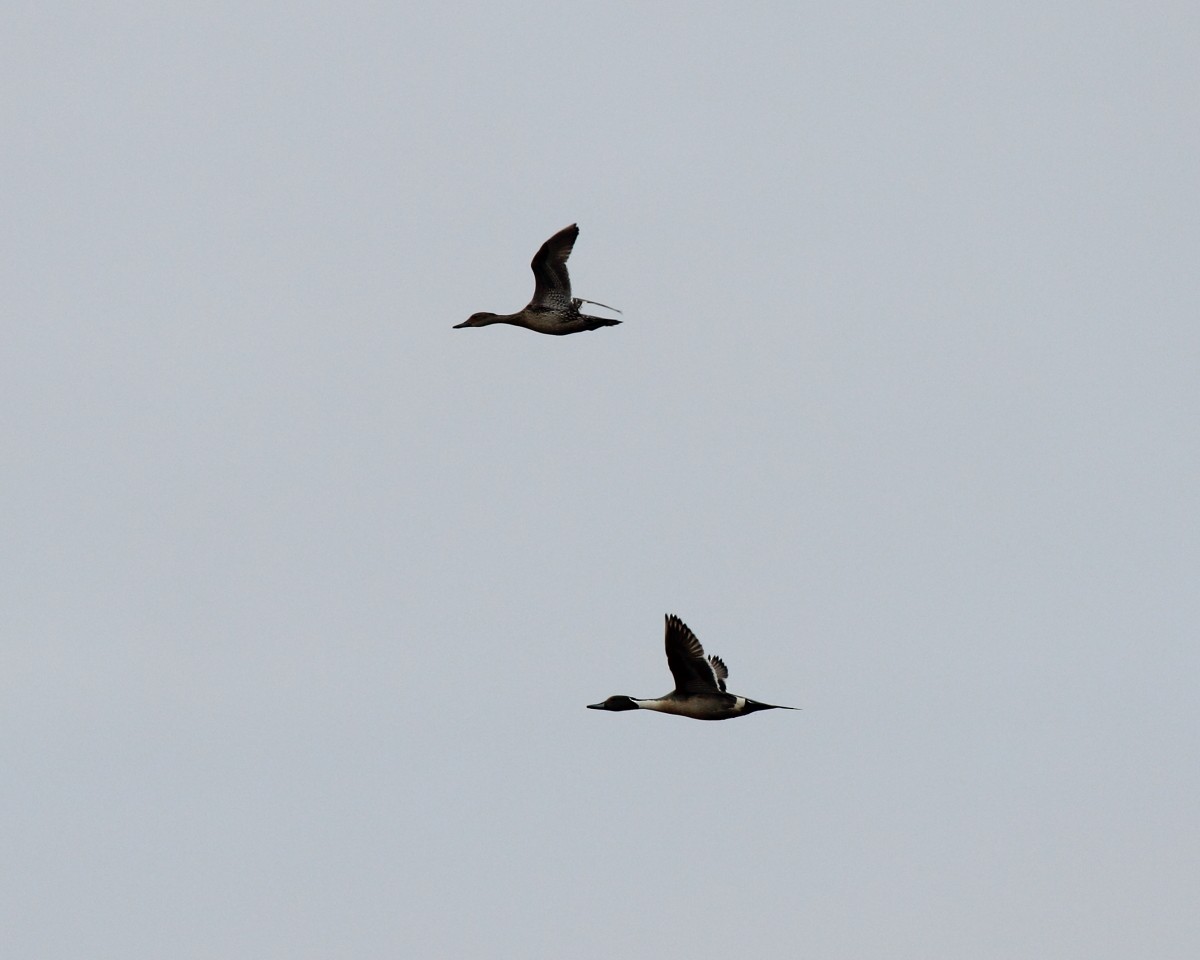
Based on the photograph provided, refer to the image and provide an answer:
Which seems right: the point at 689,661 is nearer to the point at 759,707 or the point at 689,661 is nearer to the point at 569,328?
the point at 759,707

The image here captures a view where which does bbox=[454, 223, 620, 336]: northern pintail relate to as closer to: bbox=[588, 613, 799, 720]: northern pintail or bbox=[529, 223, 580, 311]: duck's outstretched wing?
bbox=[529, 223, 580, 311]: duck's outstretched wing

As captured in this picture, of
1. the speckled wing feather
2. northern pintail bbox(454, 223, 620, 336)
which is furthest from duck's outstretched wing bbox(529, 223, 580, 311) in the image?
the speckled wing feather

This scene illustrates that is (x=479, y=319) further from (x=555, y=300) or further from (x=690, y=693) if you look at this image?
(x=690, y=693)

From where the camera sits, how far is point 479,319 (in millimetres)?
37375

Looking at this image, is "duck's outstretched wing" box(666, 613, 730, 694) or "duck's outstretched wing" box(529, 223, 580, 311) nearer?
"duck's outstretched wing" box(666, 613, 730, 694)

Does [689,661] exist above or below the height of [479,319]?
below

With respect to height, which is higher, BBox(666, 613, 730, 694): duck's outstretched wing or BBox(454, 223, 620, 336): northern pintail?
BBox(454, 223, 620, 336): northern pintail

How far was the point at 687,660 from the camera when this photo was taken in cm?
2864

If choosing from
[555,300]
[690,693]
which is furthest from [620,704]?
[555,300]

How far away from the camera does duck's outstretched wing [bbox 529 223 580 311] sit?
116ft

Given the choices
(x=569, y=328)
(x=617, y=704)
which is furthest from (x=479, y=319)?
(x=617, y=704)

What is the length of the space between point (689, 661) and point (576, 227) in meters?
10.4

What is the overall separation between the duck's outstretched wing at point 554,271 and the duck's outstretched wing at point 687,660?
911 cm

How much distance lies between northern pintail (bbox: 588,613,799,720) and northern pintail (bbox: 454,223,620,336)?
7.91 metres
